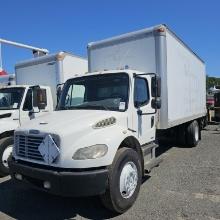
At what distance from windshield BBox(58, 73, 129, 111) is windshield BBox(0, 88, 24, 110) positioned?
2.42 metres

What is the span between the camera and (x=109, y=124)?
5809mm

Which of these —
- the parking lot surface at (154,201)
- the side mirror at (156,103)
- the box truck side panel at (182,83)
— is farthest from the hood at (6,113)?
the box truck side panel at (182,83)

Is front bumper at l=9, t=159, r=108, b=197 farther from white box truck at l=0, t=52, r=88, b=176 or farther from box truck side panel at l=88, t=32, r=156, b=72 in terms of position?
box truck side panel at l=88, t=32, r=156, b=72

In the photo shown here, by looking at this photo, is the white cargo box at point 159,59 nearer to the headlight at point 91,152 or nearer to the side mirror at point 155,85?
the side mirror at point 155,85

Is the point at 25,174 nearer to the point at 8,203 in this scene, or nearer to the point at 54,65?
the point at 8,203

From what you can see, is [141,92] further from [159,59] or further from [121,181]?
[121,181]

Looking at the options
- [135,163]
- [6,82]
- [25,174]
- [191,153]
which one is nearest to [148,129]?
[135,163]

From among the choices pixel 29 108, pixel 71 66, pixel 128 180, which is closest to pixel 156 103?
pixel 128 180

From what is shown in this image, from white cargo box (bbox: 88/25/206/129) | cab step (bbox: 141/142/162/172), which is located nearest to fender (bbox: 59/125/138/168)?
cab step (bbox: 141/142/162/172)

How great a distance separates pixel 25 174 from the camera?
5.60 meters

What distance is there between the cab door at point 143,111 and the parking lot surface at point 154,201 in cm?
109

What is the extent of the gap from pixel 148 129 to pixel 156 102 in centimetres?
62

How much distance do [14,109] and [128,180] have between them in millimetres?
4448

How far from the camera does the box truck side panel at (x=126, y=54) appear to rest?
8.04m
